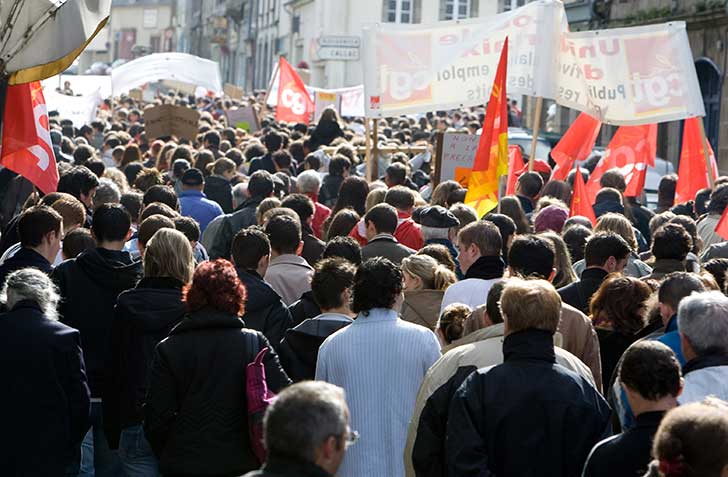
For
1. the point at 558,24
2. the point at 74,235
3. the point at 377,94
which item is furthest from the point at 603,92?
the point at 74,235

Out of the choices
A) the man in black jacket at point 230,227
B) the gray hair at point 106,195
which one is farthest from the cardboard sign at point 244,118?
the gray hair at point 106,195

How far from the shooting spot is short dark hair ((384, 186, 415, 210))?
10.1 m

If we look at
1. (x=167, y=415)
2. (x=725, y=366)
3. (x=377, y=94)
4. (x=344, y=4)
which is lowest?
(x=167, y=415)

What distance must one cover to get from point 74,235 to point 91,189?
80.0 inches

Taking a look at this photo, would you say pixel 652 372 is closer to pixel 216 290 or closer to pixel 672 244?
pixel 216 290

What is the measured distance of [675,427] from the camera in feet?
12.6

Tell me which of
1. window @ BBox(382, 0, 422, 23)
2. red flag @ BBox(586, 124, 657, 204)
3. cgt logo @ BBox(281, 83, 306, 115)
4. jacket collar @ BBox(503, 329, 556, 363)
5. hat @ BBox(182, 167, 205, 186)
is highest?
window @ BBox(382, 0, 422, 23)

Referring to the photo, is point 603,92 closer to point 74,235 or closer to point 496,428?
point 74,235

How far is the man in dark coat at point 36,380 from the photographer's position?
6031mm

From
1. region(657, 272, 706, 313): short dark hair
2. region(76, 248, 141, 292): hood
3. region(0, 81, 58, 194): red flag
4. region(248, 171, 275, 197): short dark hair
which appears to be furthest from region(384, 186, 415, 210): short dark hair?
region(657, 272, 706, 313): short dark hair

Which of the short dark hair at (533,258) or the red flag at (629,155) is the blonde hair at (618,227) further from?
the red flag at (629,155)

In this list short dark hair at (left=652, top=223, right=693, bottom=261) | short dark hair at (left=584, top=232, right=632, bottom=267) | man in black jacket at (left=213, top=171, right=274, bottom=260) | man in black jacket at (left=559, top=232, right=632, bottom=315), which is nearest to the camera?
man in black jacket at (left=559, top=232, right=632, bottom=315)

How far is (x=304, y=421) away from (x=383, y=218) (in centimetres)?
531

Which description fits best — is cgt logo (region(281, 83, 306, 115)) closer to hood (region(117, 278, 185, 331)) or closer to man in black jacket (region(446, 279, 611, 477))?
hood (region(117, 278, 185, 331))
